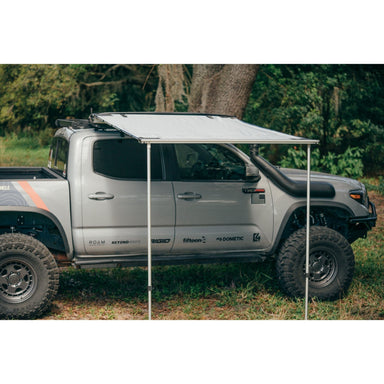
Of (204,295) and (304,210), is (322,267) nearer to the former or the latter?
(304,210)

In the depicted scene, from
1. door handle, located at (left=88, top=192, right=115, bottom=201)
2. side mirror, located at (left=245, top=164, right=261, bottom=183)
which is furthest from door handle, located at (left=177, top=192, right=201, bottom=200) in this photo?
door handle, located at (left=88, top=192, right=115, bottom=201)

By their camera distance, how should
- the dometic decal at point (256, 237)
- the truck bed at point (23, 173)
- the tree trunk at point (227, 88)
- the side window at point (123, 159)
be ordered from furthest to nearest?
the tree trunk at point (227, 88)
the truck bed at point (23, 173)
the dometic decal at point (256, 237)
the side window at point (123, 159)

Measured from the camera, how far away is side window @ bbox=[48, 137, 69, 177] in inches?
261

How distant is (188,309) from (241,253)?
82 cm

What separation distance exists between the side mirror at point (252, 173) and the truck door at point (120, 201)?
82cm

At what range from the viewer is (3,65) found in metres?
19.3

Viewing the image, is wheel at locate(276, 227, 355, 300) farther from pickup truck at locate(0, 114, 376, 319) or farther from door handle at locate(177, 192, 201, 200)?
door handle at locate(177, 192, 201, 200)

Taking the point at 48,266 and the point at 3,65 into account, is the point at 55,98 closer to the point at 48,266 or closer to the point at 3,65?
the point at 3,65

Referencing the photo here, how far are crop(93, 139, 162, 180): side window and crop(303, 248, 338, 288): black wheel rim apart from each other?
190cm

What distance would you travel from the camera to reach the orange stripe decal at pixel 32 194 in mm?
6016

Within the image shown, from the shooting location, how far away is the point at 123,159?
21.2 feet

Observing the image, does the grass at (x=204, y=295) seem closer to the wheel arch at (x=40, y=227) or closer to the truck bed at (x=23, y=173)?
the wheel arch at (x=40, y=227)

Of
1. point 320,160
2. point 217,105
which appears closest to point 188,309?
point 217,105

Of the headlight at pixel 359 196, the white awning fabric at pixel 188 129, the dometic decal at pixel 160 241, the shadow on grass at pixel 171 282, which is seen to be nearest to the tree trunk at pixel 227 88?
the shadow on grass at pixel 171 282
